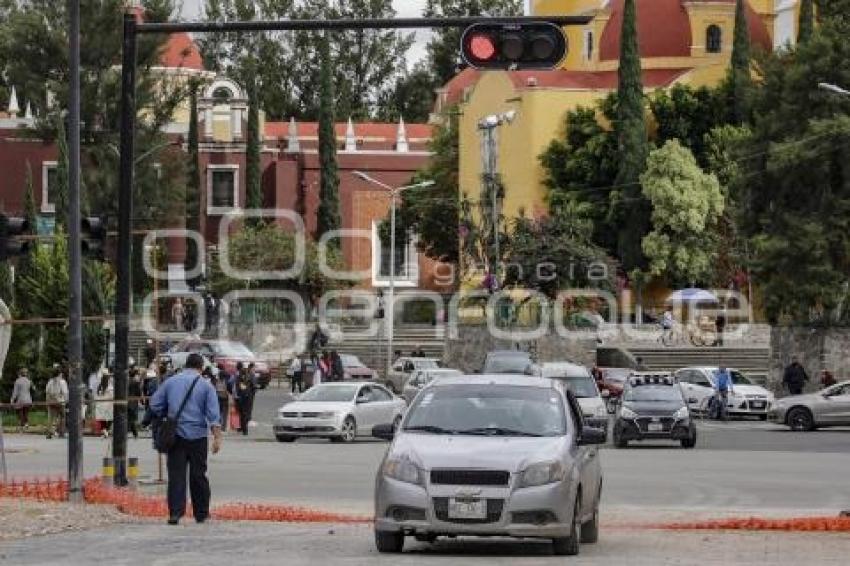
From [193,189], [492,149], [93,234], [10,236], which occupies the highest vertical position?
[492,149]

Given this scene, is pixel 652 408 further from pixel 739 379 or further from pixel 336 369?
pixel 336 369

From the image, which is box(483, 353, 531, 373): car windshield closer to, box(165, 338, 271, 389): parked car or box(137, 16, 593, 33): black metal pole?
box(165, 338, 271, 389): parked car

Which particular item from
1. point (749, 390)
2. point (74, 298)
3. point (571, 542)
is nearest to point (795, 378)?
point (749, 390)

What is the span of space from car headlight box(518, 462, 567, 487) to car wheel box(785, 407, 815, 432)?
35.1m

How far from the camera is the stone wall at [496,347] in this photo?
247 feet

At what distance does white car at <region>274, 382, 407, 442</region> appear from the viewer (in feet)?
151

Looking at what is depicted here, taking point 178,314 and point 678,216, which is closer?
point 678,216

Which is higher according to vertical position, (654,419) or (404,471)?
(404,471)

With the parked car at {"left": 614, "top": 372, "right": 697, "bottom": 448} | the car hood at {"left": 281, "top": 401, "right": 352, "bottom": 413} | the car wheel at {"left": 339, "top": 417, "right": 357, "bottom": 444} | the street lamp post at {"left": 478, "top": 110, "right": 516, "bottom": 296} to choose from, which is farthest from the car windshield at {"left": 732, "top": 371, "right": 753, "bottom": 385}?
the street lamp post at {"left": 478, "top": 110, "right": 516, "bottom": 296}

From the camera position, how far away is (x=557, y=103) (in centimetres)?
9312

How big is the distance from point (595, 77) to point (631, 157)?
8523 millimetres

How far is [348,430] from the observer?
46156mm

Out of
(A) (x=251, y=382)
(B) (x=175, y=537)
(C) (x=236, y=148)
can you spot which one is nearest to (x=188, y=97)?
(C) (x=236, y=148)

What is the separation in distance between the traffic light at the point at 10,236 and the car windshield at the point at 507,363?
31.3 m
